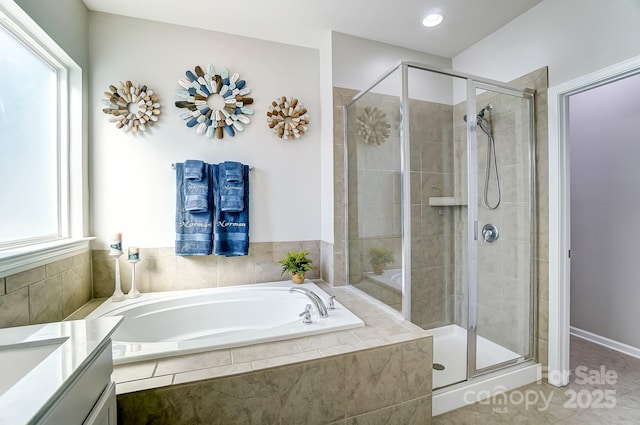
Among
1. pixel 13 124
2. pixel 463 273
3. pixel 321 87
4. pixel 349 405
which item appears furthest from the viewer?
pixel 321 87

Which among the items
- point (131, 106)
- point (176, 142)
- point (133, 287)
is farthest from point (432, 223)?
point (131, 106)

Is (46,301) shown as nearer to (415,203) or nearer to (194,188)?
(194,188)

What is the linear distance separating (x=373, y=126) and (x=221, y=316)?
1833 mm

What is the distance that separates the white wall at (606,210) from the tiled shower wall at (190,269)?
258cm

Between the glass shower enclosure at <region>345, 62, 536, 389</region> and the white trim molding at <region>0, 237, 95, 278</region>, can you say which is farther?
the glass shower enclosure at <region>345, 62, 536, 389</region>

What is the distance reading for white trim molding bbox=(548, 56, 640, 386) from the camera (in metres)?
1.95

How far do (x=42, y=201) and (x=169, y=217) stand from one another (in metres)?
0.73

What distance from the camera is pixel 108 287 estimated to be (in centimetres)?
217

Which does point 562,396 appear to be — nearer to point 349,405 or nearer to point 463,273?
point 463,273

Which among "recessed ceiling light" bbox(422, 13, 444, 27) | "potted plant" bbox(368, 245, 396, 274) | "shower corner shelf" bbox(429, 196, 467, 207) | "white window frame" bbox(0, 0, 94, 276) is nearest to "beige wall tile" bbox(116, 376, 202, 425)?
"white window frame" bbox(0, 0, 94, 276)

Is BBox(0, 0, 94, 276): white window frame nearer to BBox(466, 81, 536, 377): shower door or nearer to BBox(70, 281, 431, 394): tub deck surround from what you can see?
BBox(70, 281, 431, 394): tub deck surround

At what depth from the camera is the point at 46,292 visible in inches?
63.7

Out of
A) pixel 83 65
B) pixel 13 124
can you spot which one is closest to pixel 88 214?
pixel 13 124

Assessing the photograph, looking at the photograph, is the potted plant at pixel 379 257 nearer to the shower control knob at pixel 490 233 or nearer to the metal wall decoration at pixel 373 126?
the shower control knob at pixel 490 233
